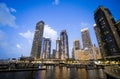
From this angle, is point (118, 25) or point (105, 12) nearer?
point (118, 25)

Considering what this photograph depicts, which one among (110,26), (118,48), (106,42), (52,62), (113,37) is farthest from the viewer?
(52,62)

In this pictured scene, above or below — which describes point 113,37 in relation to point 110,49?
above

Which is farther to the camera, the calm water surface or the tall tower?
the tall tower

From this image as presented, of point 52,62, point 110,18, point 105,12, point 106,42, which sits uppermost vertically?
point 105,12

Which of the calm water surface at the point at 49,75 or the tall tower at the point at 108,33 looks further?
the tall tower at the point at 108,33

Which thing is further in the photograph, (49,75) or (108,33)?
(108,33)

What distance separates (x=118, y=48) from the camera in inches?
3425

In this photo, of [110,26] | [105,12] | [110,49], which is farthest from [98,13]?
[110,49]

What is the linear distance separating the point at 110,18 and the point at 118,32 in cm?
2021

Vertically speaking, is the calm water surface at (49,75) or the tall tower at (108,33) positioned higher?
the tall tower at (108,33)

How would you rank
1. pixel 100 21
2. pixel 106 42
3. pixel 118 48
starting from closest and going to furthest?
pixel 118 48 < pixel 106 42 < pixel 100 21

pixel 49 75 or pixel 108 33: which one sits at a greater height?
pixel 108 33

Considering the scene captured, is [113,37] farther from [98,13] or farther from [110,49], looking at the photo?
[98,13]

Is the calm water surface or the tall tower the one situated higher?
the tall tower
